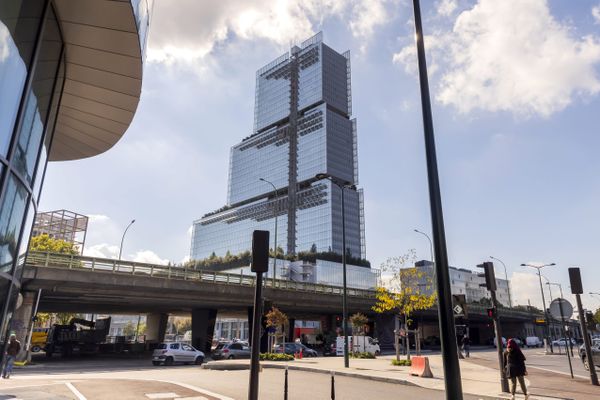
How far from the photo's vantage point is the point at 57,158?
14.2 meters

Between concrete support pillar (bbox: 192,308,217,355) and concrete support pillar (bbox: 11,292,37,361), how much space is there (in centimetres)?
1580

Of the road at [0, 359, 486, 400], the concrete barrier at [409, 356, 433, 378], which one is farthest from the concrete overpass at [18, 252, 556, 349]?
the concrete barrier at [409, 356, 433, 378]

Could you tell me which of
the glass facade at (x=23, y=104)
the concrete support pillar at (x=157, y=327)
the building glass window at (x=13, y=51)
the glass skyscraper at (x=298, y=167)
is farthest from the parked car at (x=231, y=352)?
the glass skyscraper at (x=298, y=167)

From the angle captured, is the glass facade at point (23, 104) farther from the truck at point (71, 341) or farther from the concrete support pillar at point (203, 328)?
the concrete support pillar at point (203, 328)

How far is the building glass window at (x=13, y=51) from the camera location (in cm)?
643

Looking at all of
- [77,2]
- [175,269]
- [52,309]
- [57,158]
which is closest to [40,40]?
[77,2]

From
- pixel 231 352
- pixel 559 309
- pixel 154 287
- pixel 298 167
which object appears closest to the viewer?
pixel 559 309

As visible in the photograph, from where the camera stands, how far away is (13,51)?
265 inches

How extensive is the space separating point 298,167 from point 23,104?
16178 centimetres

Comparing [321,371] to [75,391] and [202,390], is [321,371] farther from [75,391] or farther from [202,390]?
[75,391]

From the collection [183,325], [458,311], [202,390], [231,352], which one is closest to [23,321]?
[231,352]

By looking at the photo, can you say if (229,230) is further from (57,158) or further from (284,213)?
(57,158)

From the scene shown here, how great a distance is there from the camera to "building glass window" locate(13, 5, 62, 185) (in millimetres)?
7734

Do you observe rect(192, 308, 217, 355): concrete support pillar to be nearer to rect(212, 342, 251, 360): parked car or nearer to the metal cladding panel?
rect(212, 342, 251, 360): parked car
